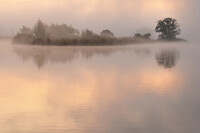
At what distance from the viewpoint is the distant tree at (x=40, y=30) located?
8.44 meters

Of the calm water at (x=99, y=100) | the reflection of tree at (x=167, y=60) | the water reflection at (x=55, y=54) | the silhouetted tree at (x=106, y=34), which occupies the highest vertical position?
the silhouetted tree at (x=106, y=34)

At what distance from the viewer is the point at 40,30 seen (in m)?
8.39

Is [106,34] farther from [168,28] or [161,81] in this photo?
[161,81]

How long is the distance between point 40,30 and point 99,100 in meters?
6.15

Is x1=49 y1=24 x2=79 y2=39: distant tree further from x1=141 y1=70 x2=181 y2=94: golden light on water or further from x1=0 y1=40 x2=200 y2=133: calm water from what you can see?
x1=141 y1=70 x2=181 y2=94: golden light on water

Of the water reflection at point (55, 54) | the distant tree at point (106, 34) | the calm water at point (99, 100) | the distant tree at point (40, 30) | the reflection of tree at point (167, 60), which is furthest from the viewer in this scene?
the distant tree at point (106, 34)

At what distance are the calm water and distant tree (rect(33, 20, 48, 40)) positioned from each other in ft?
14.6

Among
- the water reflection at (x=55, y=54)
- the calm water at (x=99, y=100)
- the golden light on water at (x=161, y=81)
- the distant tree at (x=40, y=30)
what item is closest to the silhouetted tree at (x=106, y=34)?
the distant tree at (x=40, y=30)

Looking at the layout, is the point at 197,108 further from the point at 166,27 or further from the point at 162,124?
the point at 166,27

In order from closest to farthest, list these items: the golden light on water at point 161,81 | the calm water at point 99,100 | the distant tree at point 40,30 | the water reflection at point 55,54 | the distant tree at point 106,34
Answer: the calm water at point 99,100 → the golden light on water at point 161,81 → the water reflection at point 55,54 → the distant tree at point 40,30 → the distant tree at point 106,34

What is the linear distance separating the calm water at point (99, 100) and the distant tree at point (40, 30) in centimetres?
444

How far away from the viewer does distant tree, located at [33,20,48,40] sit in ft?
27.7

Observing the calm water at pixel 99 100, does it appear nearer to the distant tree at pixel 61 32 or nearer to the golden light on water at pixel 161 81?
the golden light on water at pixel 161 81

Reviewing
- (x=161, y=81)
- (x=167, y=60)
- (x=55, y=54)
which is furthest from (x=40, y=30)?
(x=161, y=81)
